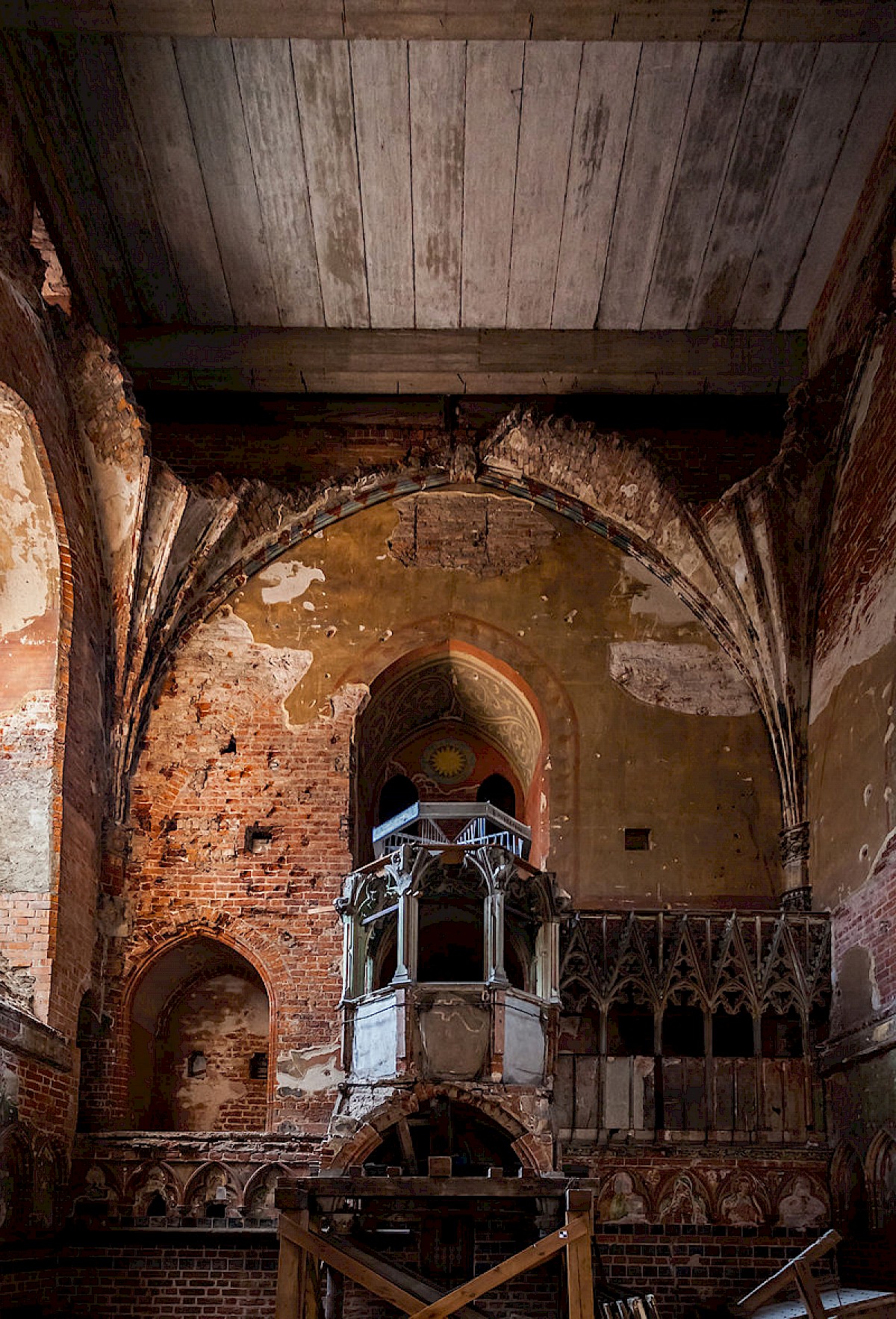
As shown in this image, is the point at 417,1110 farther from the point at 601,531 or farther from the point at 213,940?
the point at 601,531

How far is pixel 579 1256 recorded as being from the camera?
27.6 feet

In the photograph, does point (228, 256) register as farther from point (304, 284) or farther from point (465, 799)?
point (465, 799)

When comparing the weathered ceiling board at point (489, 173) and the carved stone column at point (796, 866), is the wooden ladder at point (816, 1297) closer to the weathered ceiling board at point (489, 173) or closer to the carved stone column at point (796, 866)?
the carved stone column at point (796, 866)

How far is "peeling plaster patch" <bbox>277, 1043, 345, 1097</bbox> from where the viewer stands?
1300 cm

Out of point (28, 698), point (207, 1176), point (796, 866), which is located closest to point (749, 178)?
point (796, 866)

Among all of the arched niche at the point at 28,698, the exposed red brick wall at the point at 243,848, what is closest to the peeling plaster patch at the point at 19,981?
the arched niche at the point at 28,698

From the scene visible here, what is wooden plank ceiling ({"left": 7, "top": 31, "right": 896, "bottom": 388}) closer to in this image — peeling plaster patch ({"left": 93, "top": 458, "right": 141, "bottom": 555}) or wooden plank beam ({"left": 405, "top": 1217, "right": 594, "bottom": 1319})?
peeling plaster patch ({"left": 93, "top": 458, "right": 141, "bottom": 555})

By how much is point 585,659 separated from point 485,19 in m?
6.07

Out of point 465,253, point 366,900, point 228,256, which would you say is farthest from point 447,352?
point 366,900

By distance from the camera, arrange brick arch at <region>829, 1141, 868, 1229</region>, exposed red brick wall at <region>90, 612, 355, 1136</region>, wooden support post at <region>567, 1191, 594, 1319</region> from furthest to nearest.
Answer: exposed red brick wall at <region>90, 612, 355, 1136</region>, brick arch at <region>829, 1141, 868, 1229</region>, wooden support post at <region>567, 1191, 594, 1319</region>

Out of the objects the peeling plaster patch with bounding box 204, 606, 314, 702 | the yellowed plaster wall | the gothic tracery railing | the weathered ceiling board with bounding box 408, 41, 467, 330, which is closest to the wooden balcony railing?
the yellowed plaster wall

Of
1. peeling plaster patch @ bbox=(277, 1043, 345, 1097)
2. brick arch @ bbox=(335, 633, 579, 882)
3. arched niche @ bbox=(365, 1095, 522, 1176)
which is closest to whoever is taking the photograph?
arched niche @ bbox=(365, 1095, 522, 1176)

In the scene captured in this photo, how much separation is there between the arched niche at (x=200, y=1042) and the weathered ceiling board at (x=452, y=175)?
6.48 meters

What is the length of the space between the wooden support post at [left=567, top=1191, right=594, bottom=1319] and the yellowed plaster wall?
535 cm
